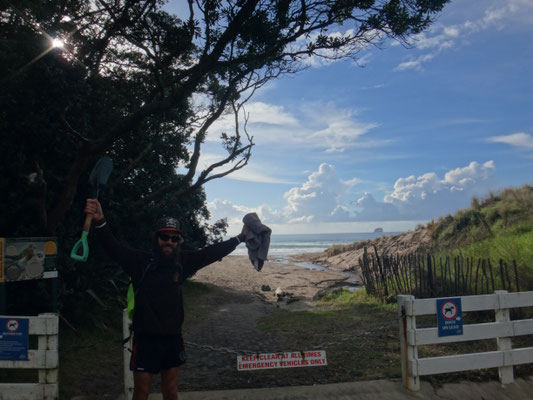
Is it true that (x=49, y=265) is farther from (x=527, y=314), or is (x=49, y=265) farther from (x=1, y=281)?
(x=527, y=314)

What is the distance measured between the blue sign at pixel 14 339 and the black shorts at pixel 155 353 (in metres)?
1.80

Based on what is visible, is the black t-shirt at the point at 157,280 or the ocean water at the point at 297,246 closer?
the black t-shirt at the point at 157,280

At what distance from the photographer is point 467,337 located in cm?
517

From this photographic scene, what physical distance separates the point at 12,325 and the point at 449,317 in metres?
5.32

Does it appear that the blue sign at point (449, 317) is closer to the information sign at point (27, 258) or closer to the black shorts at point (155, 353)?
the black shorts at point (155, 353)

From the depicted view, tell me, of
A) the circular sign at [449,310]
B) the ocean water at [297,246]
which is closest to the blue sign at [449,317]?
the circular sign at [449,310]

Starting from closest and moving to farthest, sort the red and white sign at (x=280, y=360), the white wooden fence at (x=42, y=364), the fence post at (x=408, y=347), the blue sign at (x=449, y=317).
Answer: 1. the white wooden fence at (x=42, y=364)
2. the red and white sign at (x=280, y=360)
3. the fence post at (x=408, y=347)
4. the blue sign at (x=449, y=317)

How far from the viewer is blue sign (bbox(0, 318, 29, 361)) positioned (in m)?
4.46

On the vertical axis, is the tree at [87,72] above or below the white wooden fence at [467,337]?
above

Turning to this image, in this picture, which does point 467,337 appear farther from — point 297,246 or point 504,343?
point 297,246

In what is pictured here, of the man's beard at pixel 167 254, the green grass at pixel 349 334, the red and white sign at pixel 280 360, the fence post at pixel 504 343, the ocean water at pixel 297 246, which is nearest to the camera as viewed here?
the man's beard at pixel 167 254

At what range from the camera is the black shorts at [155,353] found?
347 cm

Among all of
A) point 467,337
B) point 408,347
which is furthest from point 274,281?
point 408,347

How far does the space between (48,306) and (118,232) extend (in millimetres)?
2993
